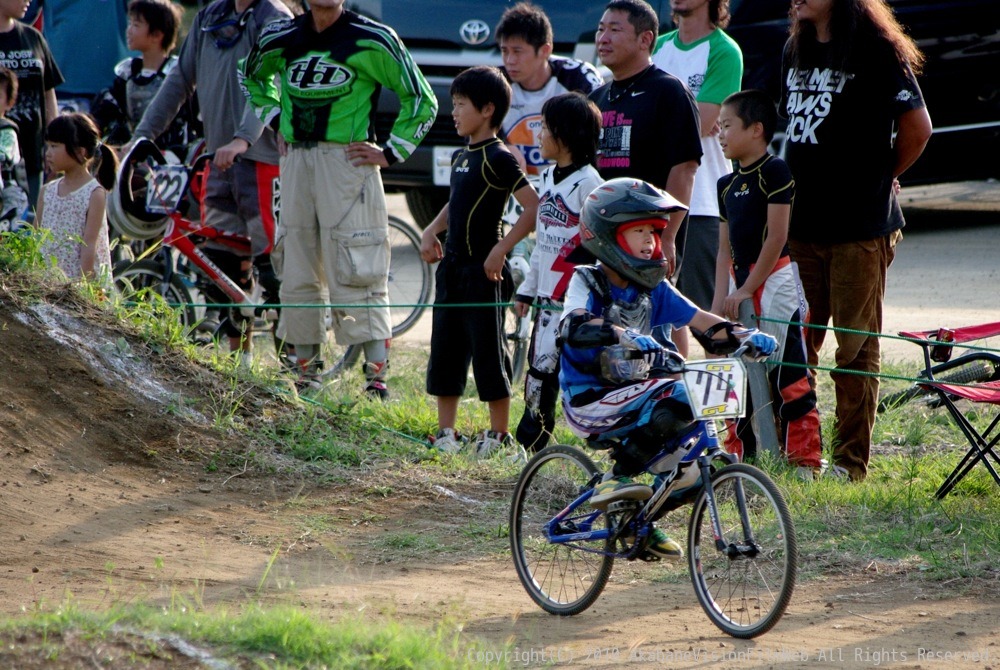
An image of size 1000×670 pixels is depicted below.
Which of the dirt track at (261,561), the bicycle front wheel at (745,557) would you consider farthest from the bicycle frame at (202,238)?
the bicycle front wheel at (745,557)

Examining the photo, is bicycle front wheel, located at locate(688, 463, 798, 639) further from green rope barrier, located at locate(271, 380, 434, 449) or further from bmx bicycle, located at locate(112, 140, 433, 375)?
bmx bicycle, located at locate(112, 140, 433, 375)

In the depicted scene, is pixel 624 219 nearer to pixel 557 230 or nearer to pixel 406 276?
pixel 557 230

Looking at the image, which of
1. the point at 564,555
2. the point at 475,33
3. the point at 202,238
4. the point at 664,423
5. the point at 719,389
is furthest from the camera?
the point at 475,33

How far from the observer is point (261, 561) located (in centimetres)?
489

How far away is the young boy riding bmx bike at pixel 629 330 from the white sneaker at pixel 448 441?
1.89m

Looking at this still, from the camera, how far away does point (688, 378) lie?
4.15 meters

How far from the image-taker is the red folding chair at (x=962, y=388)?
17.0ft

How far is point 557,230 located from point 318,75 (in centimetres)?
179

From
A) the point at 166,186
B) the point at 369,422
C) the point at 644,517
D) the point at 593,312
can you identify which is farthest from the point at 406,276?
the point at 644,517

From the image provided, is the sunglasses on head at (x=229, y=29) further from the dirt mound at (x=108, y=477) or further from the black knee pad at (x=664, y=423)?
the black knee pad at (x=664, y=423)

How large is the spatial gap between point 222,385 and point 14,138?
315 cm

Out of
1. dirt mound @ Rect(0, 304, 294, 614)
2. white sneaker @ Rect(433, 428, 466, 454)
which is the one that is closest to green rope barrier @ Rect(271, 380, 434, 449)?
white sneaker @ Rect(433, 428, 466, 454)

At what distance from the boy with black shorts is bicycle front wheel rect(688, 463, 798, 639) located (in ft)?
5.52

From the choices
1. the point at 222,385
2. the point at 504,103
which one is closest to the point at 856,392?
the point at 504,103
